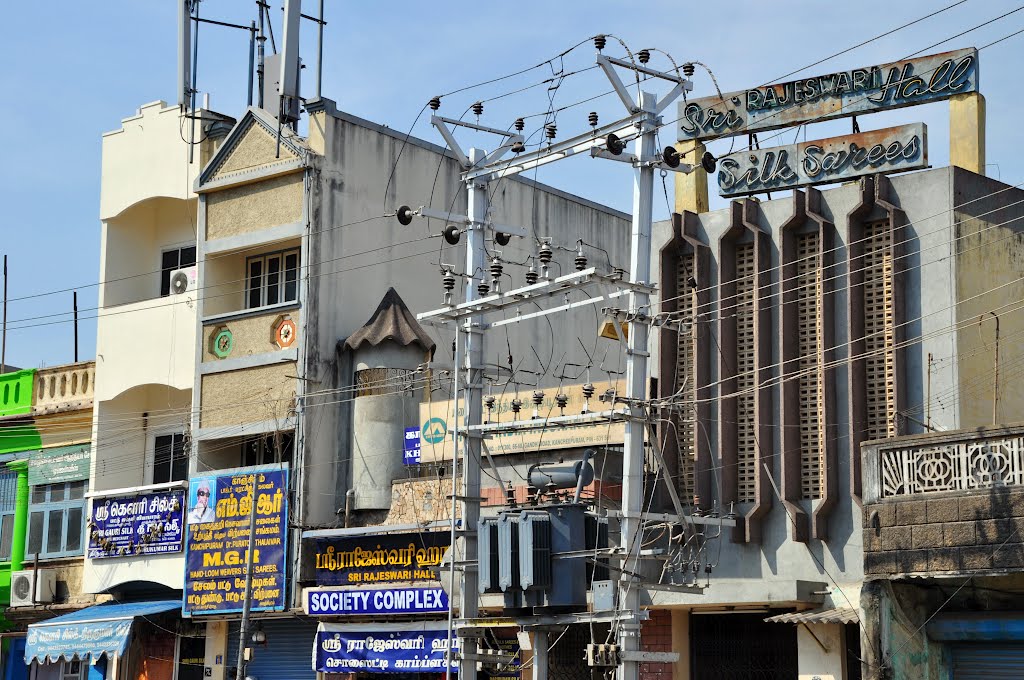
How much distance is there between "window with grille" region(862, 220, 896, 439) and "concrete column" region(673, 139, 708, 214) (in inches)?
117

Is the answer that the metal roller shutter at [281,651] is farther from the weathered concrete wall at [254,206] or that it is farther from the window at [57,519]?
the weathered concrete wall at [254,206]

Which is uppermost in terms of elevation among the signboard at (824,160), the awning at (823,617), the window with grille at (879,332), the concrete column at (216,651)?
the signboard at (824,160)

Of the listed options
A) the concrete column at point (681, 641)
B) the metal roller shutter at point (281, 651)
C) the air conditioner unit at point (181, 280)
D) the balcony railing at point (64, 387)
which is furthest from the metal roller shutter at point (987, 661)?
the balcony railing at point (64, 387)

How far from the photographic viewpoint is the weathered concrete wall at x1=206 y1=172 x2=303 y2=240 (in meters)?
29.4

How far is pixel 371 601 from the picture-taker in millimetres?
25953

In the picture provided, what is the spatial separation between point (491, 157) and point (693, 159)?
3.98m

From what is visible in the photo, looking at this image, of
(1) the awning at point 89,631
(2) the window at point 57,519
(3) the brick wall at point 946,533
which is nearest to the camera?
(3) the brick wall at point 946,533

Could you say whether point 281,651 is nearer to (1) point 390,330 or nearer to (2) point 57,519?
(1) point 390,330

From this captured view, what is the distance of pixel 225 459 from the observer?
30.6 m

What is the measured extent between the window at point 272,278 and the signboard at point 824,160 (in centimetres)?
1052

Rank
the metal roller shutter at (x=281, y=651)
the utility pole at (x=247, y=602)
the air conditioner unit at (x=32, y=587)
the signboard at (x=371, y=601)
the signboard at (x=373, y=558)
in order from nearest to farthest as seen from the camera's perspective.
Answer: the signboard at (x=371, y=601), the signboard at (x=373, y=558), the utility pole at (x=247, y=602), the metal roller shutter at (x=281, y=651), the air conditioner unit at (x=32, y=587)

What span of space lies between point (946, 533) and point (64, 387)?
75.5 ft

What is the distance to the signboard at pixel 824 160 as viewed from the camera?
69.3 ft

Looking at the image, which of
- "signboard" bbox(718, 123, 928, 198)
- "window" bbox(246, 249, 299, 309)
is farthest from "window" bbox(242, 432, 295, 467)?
"signboard" bbox(718, 123, 928, 198)
